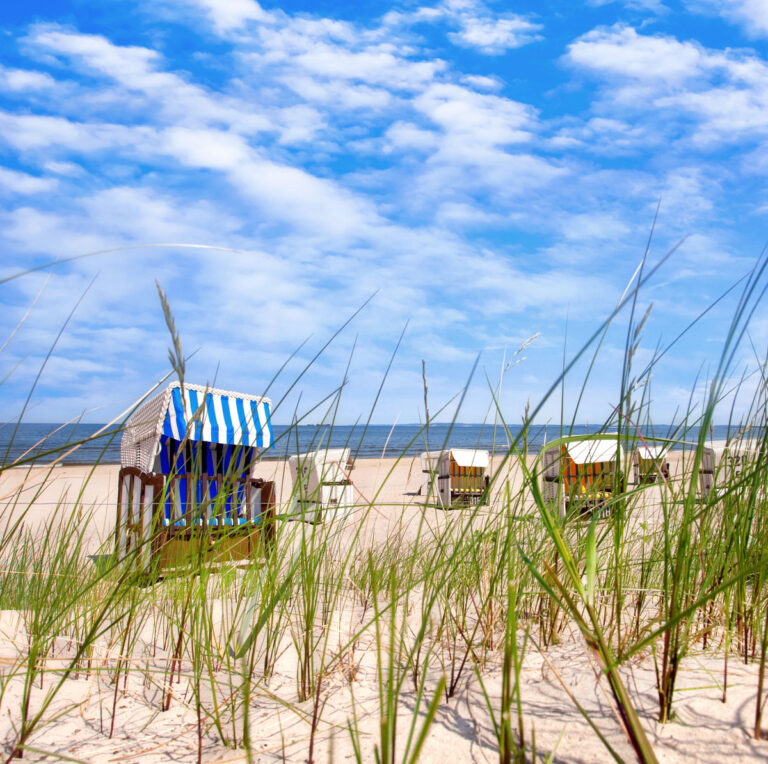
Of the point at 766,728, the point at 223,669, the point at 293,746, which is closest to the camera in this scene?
the point at 766,728

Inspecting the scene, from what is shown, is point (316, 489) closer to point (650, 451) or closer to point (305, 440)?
point (650, 451)

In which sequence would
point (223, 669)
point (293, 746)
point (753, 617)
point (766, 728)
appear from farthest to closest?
point (223, 669), point (753, 617), point (293, 746), point (766, 728)

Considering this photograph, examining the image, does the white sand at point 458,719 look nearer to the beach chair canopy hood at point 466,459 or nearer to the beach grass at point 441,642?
the beach grass at point 441,642

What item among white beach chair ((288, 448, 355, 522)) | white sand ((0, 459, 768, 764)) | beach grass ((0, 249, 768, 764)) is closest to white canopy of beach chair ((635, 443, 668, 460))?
beach grass ((0, 249, 768, 764))

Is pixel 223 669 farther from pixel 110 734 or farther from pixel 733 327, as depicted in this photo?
pixel 733 327

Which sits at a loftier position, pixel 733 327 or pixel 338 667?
pixel 733 327

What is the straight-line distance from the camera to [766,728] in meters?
0.91

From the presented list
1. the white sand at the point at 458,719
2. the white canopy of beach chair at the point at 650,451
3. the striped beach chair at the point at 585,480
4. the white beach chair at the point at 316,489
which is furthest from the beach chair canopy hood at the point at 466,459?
the white sand at the point at 458,719

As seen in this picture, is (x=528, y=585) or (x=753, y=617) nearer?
(x=753, y=617)

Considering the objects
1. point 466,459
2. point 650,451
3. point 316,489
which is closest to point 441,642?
point 316,489

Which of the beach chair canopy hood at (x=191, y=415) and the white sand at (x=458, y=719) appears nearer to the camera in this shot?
the white sand at (x=458, y=719)

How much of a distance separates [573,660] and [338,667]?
20.1 inches

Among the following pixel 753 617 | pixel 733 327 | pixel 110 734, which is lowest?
pixel 110 734

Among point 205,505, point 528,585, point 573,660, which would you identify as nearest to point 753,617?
point 573,660
